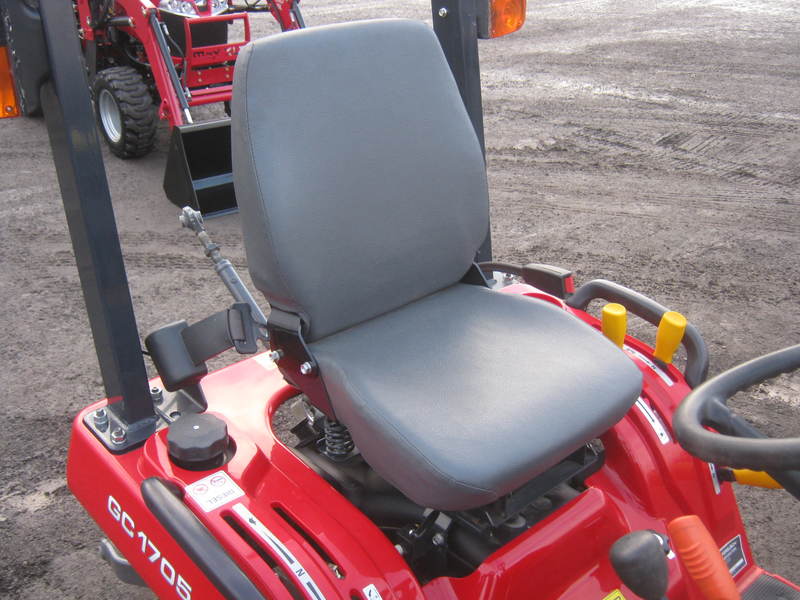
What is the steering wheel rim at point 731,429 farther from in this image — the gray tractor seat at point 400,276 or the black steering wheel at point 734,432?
the gray tractor seat at point 400,276

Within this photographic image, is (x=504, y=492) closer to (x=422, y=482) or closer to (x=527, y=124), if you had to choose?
(x=422, y=482)

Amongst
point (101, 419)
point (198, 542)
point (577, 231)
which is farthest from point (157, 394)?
point (577, 231)

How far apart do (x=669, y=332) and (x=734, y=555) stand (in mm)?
436

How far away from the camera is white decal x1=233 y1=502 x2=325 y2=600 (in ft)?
4.04

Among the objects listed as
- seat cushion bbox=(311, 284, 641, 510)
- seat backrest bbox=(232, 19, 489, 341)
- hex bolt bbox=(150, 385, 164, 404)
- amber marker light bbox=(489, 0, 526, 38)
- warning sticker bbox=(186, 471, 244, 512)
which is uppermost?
amber marker light bbox=(489, 0, 526, 38)

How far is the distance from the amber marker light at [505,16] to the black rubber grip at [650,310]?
1.89 feet

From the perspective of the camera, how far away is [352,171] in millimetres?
1503

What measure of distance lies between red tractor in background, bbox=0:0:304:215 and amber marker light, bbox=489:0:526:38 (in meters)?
2.38

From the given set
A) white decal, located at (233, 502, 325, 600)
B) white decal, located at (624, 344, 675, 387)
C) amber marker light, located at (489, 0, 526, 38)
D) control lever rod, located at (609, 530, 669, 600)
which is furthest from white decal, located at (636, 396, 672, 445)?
amber marker light, located at (489, 0, 526, 38)

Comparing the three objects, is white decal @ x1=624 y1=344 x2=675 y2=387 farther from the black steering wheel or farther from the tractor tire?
the tractor tire

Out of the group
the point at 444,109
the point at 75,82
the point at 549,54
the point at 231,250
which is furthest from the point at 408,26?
the point at 549,54

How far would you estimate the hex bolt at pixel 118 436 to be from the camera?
5.10 ft

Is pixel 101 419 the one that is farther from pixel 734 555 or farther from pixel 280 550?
pixel 734 555

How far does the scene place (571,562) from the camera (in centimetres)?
140
